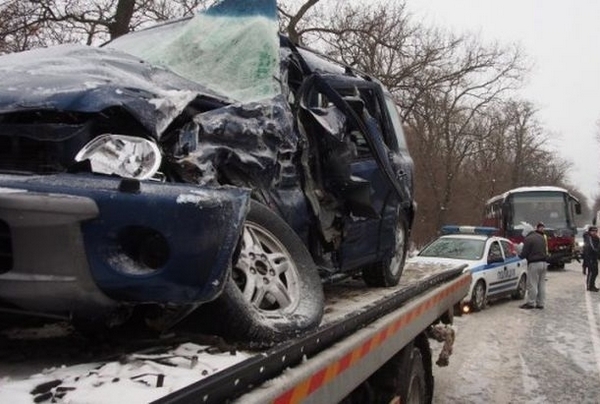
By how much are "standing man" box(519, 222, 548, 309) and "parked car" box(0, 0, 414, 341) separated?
10087 mm

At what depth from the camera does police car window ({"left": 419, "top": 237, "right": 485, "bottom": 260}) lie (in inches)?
544

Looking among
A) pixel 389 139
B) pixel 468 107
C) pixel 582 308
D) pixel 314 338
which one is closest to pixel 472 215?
pixel 468 107

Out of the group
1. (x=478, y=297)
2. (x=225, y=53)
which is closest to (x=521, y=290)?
(x=478, y=297)

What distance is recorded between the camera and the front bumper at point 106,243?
2041 millimetres

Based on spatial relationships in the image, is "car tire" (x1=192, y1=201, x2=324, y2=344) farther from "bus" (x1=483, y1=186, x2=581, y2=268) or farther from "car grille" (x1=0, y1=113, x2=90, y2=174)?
Result: "bus" (x1=483, y1=186, x2=581, y2=268)

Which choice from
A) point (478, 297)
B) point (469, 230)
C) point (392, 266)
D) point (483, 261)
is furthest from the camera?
point (469, 230)

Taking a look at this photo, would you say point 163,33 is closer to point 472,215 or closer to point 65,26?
point 65,26

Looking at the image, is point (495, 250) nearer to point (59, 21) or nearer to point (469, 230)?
point (469, 230)

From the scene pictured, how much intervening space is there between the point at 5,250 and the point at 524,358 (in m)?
7.67

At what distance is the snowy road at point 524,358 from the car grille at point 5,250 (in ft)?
17.1

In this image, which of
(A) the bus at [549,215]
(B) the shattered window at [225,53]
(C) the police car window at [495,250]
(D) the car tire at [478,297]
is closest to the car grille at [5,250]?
(B) the shattered window at [225,53]

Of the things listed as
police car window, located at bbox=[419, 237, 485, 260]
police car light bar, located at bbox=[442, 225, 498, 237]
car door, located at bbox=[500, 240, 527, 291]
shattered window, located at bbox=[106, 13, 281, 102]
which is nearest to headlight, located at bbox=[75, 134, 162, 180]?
shattered window, located at bbox=[106, 13, 281, 102]

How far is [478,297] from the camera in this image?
13.0 m

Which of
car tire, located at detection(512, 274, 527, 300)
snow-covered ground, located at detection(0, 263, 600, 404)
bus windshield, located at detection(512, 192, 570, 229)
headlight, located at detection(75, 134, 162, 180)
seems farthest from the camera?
bus windshield, located at detection(512, 192, 570, 229)
